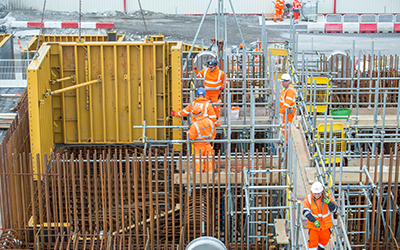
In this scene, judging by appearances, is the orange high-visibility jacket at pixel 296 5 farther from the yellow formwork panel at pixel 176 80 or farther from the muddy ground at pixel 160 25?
the yellow formwork panel at pixel 176 80

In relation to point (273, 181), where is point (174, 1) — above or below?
above

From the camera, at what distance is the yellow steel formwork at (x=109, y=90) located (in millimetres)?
15742

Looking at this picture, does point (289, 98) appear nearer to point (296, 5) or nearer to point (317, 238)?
point (317, 238)

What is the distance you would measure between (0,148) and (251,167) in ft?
18.1

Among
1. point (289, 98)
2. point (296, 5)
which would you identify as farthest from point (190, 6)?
point (289, 98)

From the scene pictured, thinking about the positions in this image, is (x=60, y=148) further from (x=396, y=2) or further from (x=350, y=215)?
(x=396, y=2)

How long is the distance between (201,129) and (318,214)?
3810mm

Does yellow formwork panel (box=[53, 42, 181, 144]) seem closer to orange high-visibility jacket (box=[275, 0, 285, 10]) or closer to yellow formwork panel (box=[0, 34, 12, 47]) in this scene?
yellow formwork panel (box=[0, 34, 12, 47])

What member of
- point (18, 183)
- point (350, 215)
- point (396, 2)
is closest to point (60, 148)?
point (18, 183)

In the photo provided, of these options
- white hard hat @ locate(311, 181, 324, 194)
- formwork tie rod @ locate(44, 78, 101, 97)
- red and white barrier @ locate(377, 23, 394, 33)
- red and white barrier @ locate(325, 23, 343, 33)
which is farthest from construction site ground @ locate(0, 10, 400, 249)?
white hard hat @ locate(311, 181, 324, 194)

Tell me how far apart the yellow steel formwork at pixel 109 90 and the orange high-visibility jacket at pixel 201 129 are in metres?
2.49

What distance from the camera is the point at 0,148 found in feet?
40.5

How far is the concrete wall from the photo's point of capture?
39.8m

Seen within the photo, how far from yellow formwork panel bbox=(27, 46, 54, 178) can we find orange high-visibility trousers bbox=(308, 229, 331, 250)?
6716 millimetres
